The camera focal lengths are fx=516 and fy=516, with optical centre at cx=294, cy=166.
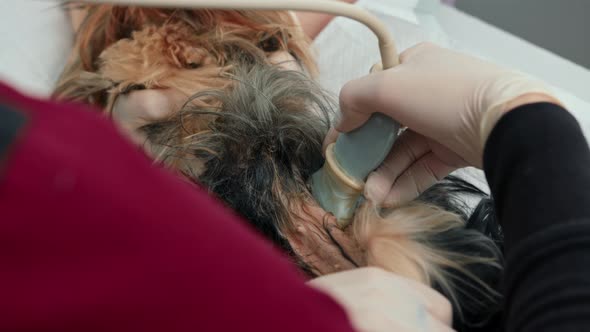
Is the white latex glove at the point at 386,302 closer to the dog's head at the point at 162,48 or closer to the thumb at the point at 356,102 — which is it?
the thumb at the point at 356,102

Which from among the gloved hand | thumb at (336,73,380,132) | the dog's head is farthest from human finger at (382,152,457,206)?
the dog's head

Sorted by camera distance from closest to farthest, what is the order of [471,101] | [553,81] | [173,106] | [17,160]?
[17,160] < [471,101] < [173,106] < [553,81]

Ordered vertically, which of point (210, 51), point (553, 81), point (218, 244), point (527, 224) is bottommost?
point (553, 81)

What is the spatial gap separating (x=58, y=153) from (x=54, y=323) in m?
0.08

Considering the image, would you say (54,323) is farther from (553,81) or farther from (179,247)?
(553,81)

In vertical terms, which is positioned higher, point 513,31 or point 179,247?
point 179,247

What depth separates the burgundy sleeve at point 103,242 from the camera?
24cm

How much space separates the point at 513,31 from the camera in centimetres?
142

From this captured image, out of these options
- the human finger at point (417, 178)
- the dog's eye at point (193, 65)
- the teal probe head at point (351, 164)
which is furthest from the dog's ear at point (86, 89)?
the human finger at point (417, 178)

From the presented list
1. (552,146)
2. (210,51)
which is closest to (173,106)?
(210,51)

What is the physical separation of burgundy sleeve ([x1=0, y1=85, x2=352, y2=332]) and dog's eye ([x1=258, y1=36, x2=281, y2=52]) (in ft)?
2.67

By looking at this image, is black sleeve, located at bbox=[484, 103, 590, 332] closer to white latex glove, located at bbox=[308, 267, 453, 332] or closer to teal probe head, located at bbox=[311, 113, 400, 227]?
white latex glove, located at bbox=[308, 267, 453, 332]

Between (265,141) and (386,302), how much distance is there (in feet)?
1.28

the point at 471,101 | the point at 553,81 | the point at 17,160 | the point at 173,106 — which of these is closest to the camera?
the point at 17,160
